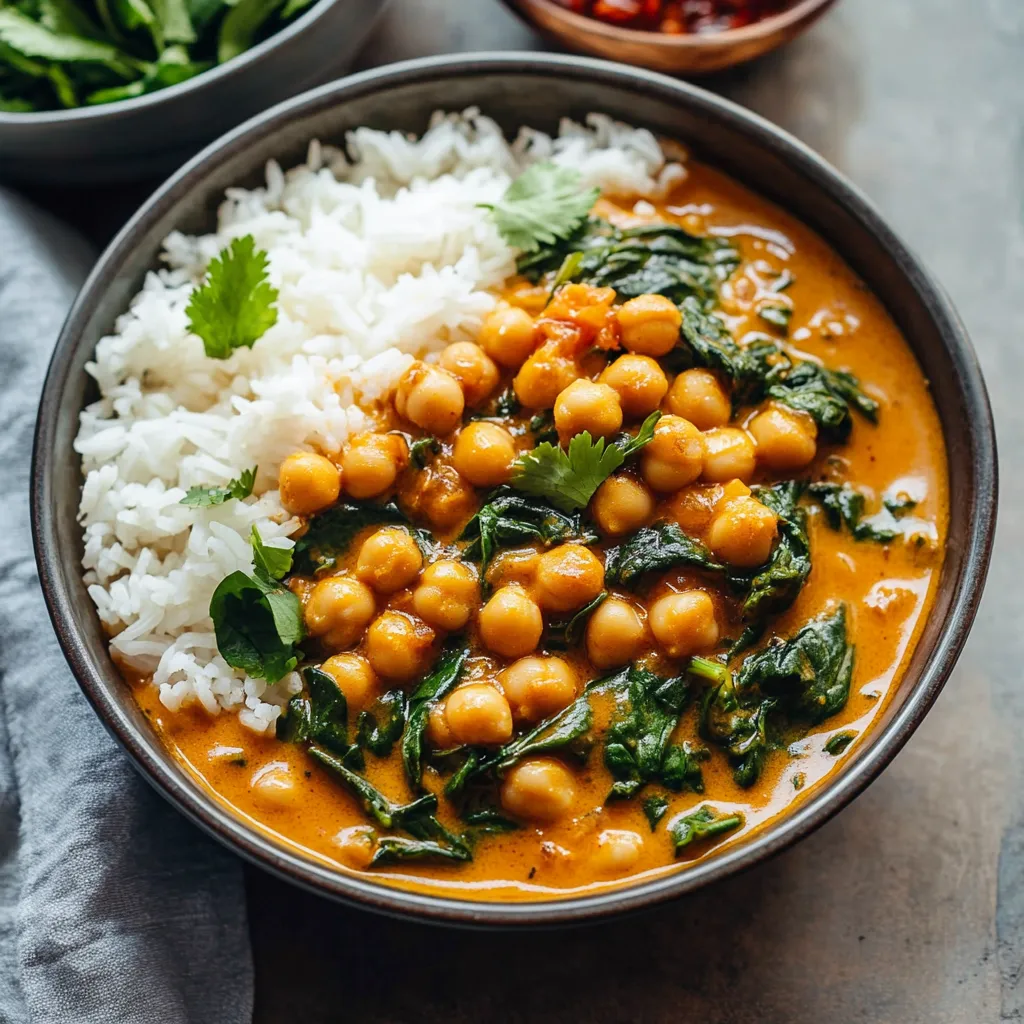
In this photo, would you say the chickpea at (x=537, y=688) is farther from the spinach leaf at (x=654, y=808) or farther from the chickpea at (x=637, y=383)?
the chickpea at (x=637, y=383)

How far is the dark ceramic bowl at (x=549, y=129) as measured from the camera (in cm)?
315

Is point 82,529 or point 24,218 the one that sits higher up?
point 24,218

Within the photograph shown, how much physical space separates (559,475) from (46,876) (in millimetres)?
1981

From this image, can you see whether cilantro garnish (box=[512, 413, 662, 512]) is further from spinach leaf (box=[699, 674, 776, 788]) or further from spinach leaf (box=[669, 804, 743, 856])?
spinach leaf (box=[669, 804, 743, 856])

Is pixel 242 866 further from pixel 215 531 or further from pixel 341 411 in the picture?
pixel 341 411

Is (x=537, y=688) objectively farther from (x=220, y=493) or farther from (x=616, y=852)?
(x=220, y=493)

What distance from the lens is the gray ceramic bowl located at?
413cm

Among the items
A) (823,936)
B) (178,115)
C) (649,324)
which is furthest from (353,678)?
(178,115)

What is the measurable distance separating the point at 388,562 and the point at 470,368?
674 mm

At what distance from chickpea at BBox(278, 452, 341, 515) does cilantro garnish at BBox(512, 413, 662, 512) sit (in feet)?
1.83

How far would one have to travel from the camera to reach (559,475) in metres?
3.54

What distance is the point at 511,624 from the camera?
11.1ft

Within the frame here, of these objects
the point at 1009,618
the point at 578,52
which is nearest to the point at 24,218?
the point at 578,52

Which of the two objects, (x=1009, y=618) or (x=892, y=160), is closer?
(x=1009, y=618)
